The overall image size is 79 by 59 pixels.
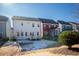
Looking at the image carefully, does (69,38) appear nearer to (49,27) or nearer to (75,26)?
(75,26)

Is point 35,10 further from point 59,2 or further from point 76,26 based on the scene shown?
point 76,26

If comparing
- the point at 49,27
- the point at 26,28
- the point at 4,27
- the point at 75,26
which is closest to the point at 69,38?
the point at 75,26

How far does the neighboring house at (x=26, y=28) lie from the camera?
7.29 ft

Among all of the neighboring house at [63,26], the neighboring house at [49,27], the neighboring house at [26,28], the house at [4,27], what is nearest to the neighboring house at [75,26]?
the neighboring house at [63,26]

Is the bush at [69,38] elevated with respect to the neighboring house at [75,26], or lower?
lower

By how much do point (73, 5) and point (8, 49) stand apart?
910mm

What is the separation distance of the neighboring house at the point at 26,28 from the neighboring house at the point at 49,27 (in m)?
0.05

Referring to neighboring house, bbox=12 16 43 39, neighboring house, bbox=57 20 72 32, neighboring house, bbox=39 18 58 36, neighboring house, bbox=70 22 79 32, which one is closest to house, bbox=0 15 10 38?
neighboring house, bbox=12 16 43 39

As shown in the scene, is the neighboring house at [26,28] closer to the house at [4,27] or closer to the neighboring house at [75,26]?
the house at [4,27]

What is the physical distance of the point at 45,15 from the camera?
2.24 metres

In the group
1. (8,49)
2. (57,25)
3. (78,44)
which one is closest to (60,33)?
(57,25)

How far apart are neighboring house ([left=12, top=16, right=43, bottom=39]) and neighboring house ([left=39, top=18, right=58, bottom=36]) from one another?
0.05 metres

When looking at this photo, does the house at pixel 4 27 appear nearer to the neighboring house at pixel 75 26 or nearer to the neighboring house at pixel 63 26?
the neighboring house at pixel 63 26

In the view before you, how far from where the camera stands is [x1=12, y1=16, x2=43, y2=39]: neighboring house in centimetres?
222
